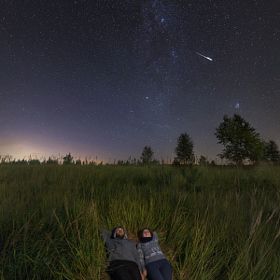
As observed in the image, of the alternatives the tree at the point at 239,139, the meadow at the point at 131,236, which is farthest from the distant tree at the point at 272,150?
the meadow at the point at 131,236

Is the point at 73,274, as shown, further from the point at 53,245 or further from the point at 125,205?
the point at 125,205

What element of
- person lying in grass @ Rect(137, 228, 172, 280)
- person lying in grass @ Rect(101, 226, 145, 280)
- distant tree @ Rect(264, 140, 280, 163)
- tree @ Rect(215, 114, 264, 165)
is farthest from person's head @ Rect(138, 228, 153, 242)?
distant tree @ Rect(264, 140, 280, 163)

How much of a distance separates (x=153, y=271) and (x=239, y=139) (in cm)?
4232

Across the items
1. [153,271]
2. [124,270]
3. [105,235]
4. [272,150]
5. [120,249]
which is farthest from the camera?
[272,150]

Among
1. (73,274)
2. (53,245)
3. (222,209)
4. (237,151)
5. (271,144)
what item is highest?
(271,144)

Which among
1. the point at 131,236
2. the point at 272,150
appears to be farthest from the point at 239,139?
the point at 131,236

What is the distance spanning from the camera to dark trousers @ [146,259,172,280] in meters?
3.22

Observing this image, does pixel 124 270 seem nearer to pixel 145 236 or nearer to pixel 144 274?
pixel 144 274

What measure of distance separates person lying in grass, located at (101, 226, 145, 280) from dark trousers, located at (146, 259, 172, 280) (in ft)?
0.38

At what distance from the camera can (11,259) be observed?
3.34 m

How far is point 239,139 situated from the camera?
42.8 meters

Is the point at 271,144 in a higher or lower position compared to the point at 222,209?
higher

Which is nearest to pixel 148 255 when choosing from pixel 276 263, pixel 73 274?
pixel 73 274

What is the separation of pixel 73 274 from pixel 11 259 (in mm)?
824
